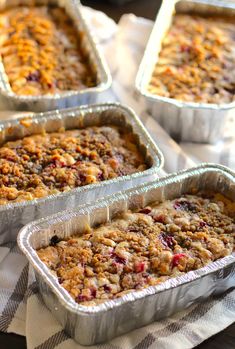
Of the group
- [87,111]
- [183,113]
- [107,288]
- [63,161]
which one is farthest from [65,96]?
[107,288]

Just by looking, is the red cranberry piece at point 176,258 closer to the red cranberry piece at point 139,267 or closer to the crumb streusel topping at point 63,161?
the red cranberry piece at point 139,267

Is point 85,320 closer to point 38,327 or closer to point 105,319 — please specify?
point 105,319

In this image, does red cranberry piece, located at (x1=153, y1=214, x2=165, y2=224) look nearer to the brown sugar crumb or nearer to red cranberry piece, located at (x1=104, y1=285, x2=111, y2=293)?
the brown sugar crumb

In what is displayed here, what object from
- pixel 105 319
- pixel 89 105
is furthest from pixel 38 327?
pixel 89 105

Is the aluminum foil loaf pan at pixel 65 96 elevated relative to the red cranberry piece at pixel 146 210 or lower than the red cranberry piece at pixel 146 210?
elevated

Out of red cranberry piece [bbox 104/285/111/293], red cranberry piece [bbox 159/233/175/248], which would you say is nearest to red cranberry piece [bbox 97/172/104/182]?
red cranberry piece [bbox 159/233/175/248]

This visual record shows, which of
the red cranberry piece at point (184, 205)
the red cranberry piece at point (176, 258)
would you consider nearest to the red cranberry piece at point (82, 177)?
the red cranberry piece at point (184, 205)
